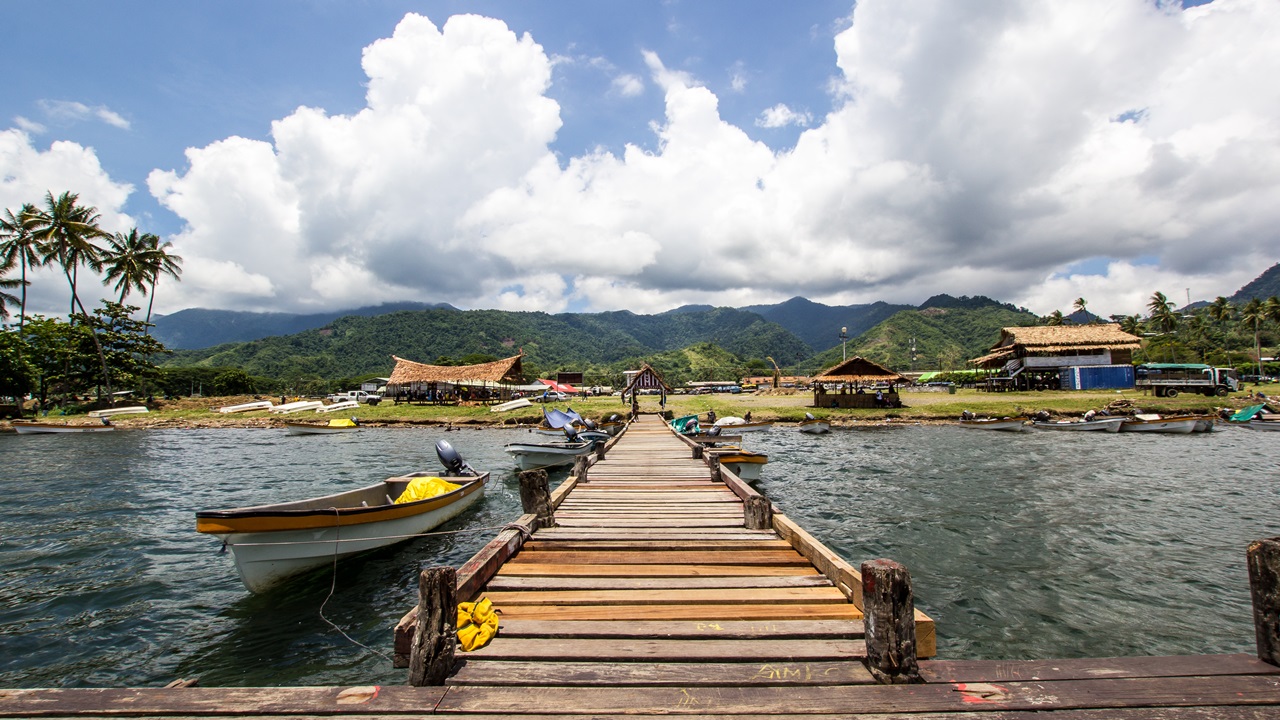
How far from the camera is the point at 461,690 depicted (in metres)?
3.28

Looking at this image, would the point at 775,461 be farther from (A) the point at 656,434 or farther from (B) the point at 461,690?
(B) the point at 461,690

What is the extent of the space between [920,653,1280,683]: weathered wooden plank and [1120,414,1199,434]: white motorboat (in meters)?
32.9

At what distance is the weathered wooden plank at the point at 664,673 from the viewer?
132 inches

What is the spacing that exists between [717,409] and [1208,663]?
35595 mm

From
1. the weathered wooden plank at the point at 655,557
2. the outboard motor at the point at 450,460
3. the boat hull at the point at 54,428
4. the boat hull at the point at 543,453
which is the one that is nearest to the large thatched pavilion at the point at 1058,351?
the boat hull at the point at 543,453

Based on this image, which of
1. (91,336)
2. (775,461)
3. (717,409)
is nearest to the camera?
(775,461)

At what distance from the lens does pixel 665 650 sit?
148 inches

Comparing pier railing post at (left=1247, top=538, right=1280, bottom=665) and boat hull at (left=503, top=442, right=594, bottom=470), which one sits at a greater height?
pier railing post at (left=1247, top=538, right=1280, bottom=665)

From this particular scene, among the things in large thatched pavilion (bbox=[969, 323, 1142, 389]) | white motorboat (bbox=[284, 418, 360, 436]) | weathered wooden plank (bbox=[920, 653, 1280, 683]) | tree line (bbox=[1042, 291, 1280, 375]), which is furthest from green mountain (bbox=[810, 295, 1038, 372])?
weathered wooden plank (bbox=[920, 653, 1280, 683])

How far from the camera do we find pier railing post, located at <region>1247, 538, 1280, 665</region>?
3412mm

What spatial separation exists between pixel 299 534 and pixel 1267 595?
34.7 feet

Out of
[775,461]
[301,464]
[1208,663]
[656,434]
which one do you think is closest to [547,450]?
[656,434]

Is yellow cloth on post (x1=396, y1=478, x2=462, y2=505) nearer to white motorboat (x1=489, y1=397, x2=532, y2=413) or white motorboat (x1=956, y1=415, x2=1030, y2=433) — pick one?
white motorboat (x1=956, y1=415, x2=1030, y2=433)

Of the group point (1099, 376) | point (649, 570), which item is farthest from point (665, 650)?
point (1099, 376)
